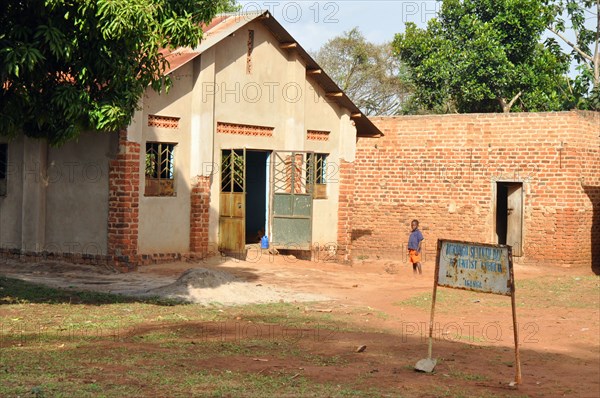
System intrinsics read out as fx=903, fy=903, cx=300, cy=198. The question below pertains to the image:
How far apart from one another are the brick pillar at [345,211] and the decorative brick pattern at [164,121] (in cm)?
520

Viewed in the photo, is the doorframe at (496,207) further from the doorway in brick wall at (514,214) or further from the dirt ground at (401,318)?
the dirt ground at (401,318)

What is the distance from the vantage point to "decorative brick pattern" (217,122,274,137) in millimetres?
18844

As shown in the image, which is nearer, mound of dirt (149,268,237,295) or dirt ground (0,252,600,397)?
dirt ground (0,252,600,397)

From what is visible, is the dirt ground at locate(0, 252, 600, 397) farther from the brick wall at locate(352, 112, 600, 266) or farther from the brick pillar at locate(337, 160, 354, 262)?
the brick wall at locate(352, 112, 600, 266)

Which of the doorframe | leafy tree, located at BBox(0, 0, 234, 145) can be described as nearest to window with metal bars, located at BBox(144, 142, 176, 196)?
leafy tree, located at BBox(0, 0, 234, 145)

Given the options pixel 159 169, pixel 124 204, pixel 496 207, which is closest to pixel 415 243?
pixel 496 207

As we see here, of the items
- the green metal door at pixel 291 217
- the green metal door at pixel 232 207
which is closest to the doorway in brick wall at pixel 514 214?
the green metal door at pixel 291 217

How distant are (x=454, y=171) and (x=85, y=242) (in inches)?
379

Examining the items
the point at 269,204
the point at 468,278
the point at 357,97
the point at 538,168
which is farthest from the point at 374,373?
the point at 357,97

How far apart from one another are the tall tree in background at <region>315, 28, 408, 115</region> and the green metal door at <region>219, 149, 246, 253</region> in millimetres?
26046

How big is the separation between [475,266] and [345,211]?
12732mm

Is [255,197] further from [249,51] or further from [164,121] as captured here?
[164,121]

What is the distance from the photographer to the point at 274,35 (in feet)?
65.4

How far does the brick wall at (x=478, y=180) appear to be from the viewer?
21.0m
